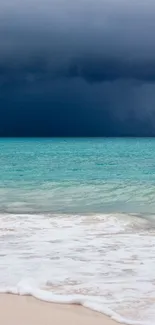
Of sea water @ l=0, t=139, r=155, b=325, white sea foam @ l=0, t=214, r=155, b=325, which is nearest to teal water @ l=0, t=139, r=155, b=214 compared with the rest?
sea water @ l=0, t=139, r=155, b=325

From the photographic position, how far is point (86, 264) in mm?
7395

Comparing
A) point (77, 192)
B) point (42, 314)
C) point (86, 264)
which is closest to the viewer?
point (42, 314)

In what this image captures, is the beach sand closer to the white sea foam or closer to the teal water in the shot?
the white sea foam

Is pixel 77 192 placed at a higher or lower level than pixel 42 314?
lower

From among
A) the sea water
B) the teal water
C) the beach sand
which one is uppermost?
the beach sand

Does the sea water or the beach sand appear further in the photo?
the sea water

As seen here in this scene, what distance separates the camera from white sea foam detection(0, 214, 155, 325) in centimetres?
565

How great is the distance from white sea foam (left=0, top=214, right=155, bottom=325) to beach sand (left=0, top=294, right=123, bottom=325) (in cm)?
13

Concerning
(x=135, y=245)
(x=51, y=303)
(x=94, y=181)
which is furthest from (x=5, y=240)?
(x=94, y=181)

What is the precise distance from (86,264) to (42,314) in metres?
2.26

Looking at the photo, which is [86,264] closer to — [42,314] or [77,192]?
[42,314]

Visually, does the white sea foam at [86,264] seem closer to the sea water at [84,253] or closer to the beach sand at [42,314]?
the sea water at [84,253]

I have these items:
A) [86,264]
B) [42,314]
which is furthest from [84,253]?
[42,314]

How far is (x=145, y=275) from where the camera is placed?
6719 millimetres
